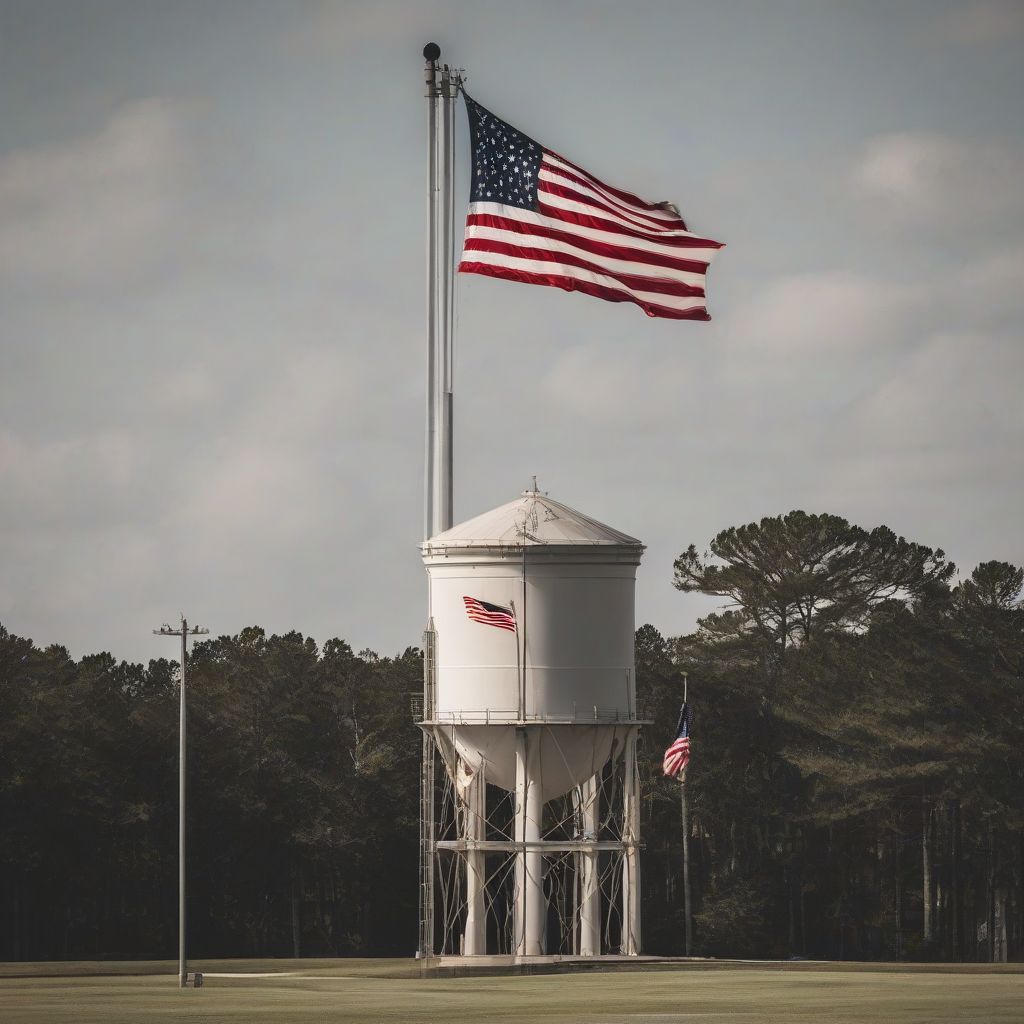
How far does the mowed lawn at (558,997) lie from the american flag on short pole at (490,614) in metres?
9.37

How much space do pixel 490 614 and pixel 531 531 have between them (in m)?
2.55

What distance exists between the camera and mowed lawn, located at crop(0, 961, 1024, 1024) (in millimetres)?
43562

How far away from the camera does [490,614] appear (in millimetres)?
62312

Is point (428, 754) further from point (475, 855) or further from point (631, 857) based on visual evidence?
point (631, 857)

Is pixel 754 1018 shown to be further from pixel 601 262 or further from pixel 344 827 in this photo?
pixel 344 827

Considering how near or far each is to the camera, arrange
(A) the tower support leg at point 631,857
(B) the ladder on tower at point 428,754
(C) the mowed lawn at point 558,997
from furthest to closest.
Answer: (A) the tower support leg at point 631,857 < (B) the ladder on tower at point 428,754 < (C) the mowed lawn at point 558,997

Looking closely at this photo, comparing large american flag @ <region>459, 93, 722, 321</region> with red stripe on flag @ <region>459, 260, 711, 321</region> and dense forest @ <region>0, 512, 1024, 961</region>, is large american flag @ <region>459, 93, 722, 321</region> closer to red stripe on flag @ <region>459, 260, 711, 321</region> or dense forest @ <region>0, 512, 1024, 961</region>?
red stripe on flag @ <region>459, 260, 711, 321</region>

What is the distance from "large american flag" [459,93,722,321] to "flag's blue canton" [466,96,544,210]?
0.8 inches

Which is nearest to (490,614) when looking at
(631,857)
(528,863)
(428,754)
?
(428,754)

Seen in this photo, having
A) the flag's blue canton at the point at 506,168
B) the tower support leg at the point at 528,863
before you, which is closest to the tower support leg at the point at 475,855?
the tower support leg at the point at 528,863

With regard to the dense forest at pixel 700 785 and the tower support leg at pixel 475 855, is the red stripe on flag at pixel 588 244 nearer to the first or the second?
the tower support leg at pixel 475 855

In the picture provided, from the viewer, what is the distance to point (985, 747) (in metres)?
86.4

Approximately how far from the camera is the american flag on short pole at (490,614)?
2451 inches

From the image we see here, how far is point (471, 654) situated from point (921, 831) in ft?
124
